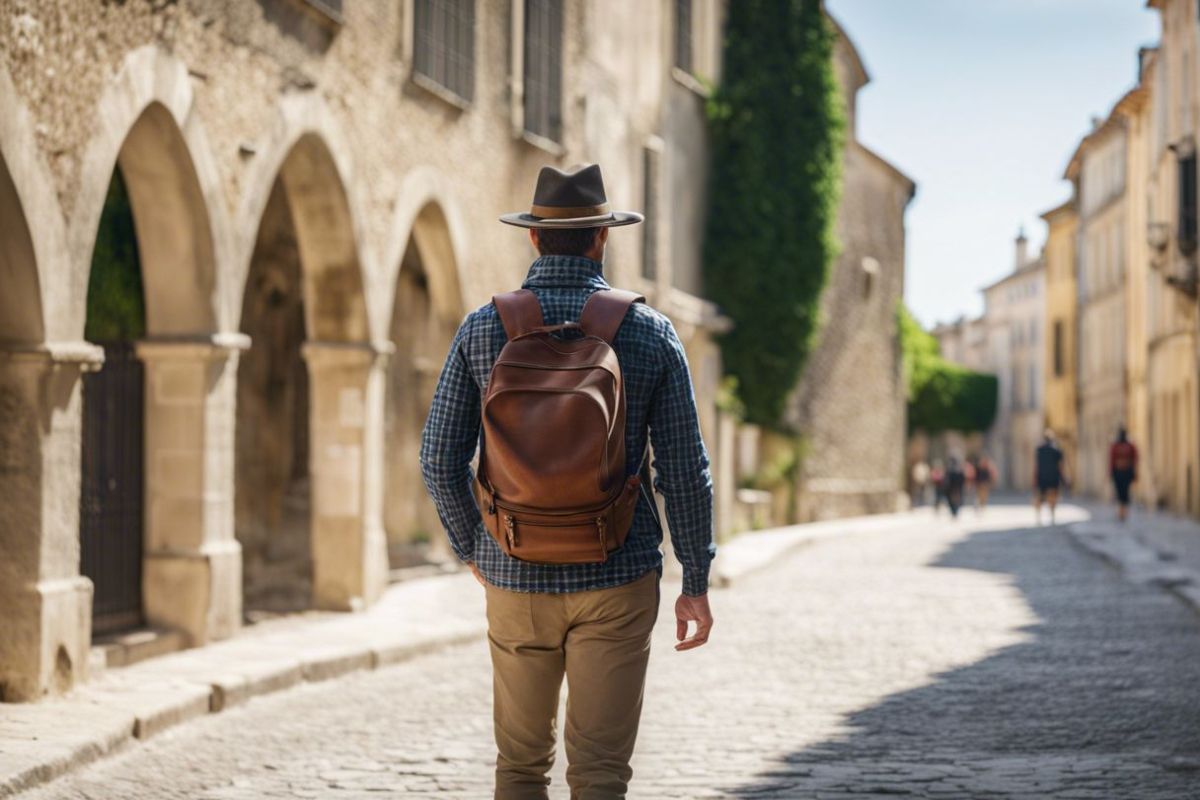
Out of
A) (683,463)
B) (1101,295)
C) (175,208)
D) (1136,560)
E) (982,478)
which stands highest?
(1101,295)

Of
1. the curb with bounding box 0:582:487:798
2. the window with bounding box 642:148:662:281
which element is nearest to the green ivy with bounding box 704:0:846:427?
the window with bounding box 642:148:662:281

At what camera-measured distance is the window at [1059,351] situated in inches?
2623

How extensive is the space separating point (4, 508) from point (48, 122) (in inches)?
77.1

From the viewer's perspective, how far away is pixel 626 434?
4402mm

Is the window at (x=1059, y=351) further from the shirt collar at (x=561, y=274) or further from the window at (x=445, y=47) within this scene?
the shirt collar at (x=561, y=274)

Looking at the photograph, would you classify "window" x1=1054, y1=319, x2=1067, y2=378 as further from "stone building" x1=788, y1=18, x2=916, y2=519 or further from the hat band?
the hat band

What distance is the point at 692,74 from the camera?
2745 cm

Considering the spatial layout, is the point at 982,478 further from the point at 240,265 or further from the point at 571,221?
the point at 571,221

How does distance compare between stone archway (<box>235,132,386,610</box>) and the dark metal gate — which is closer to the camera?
the dark metal gate

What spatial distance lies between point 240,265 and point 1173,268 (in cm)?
2563

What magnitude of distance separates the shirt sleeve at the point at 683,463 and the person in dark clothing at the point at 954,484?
3313 centimetres

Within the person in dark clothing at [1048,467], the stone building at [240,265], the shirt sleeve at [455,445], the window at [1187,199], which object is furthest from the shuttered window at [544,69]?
the window at [1187,199]

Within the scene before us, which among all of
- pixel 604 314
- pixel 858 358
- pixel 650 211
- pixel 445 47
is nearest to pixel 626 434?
pixel 604 314

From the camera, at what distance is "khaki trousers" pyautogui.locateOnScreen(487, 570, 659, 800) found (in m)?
4.24
